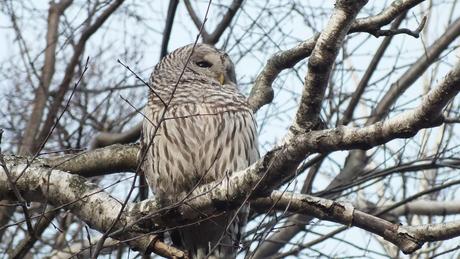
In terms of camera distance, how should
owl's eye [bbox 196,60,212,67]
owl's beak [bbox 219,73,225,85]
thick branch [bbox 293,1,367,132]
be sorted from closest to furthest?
thick branch [bbox 293,1,367,132]
owl's beak [bbox 219,73,225,85]
owl's eye [bbox 196,60,212,67]

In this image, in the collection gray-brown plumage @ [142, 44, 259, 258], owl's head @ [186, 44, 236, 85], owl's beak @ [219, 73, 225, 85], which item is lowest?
gray-brown plumage @ [142, 44, 259, 258]

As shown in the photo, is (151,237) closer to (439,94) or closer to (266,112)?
(439,94)

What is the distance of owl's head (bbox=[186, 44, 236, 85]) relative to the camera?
6.99 metres

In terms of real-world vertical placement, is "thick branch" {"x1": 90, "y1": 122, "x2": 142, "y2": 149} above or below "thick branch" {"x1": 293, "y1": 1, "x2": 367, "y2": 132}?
above

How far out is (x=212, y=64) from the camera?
7.07 metres

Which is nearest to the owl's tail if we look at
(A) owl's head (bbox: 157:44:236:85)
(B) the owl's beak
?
(B) the owl's beak

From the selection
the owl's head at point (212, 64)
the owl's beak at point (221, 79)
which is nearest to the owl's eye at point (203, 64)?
the owl's head at point (212, 64)

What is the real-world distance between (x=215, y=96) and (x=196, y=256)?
1.24 meters

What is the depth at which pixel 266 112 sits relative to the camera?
9.03m

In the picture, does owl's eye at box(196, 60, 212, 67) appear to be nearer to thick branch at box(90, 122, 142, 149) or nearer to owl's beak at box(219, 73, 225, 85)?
owl's beak at box(219, 73, 225, 85)

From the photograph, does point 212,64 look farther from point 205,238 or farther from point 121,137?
point 205,238

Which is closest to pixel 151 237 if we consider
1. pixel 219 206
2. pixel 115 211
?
pixel 115 211

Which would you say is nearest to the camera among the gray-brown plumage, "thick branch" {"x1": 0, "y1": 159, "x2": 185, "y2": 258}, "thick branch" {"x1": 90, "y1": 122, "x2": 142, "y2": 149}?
"thick branch" {"x1": 0, "y1": 159, "x2": 185, "y2": 258}

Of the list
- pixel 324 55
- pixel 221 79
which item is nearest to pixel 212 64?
pixel 221 79
